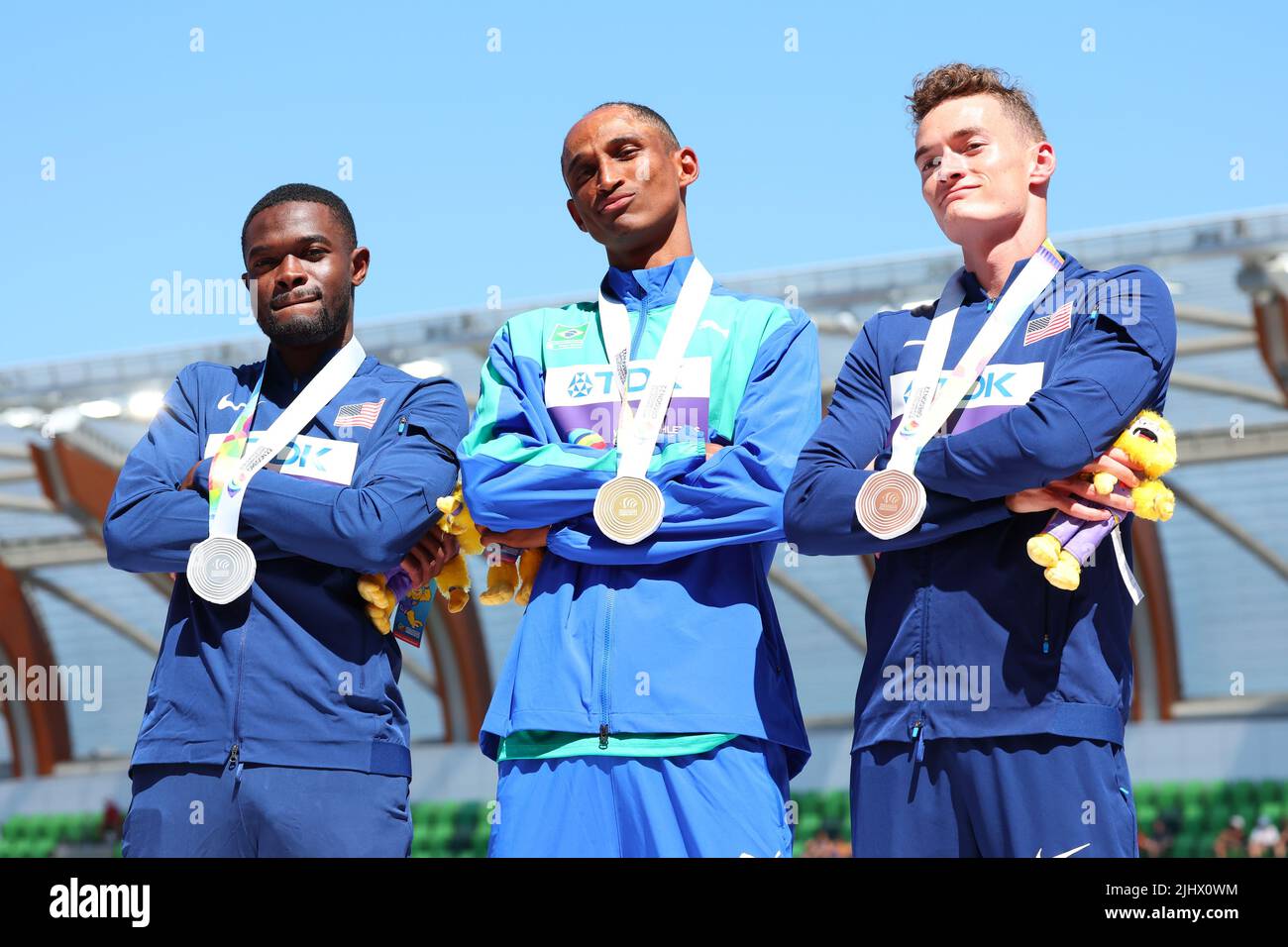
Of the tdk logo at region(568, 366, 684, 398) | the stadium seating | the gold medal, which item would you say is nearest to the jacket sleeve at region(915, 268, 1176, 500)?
the gold medal

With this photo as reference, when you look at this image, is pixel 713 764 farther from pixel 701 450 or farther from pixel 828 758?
pixel 828 758

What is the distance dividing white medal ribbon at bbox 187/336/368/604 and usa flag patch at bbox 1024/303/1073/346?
212 cm

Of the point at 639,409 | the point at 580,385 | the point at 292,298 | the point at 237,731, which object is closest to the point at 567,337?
the point at 580,385

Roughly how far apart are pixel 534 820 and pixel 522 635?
20.3 inches

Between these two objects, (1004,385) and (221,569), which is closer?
(1004,385)

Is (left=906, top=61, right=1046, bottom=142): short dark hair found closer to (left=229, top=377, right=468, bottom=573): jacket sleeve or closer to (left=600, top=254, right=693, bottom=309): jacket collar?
(left=600, top=254, right=693, bottom=309): jacket collar

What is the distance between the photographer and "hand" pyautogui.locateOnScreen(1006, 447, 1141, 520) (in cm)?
397

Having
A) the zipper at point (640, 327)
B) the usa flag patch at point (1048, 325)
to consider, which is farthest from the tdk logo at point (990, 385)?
the zipper at point (640, 327)

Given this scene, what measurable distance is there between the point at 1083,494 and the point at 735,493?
0.90m

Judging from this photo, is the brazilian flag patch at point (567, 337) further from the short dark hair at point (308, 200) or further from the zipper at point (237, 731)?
the zipper at point (237, 731)

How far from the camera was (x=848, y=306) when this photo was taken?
16547mm

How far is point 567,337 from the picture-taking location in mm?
4777

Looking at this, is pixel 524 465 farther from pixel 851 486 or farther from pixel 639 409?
pixel 851 486

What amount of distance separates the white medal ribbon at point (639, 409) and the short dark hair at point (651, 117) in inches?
16.0
